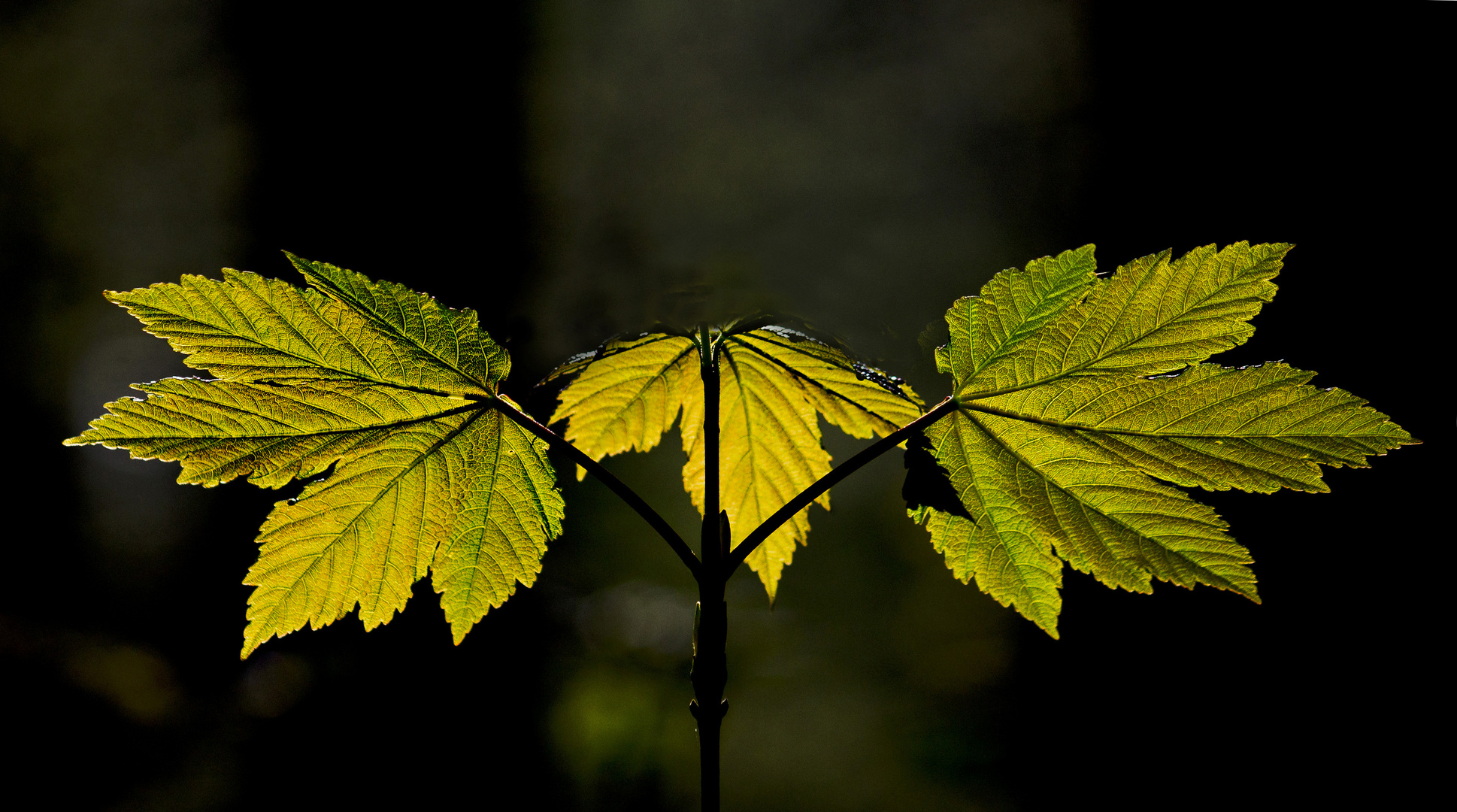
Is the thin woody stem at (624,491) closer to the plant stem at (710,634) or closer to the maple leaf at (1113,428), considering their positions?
the plant stem at (710,634)

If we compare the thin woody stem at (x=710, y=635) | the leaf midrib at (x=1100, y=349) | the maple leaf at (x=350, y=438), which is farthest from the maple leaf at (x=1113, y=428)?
the maple leaf at (x=350, y=438)

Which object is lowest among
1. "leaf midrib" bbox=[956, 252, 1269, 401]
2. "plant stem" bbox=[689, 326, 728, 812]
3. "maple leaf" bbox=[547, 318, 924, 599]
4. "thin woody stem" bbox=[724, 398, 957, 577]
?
"plant stem" bbox=[689, 326, 728, 812]

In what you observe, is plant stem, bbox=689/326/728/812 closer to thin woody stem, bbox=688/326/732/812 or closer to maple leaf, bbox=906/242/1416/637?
thin woody stem, bbox=688/326/732/812

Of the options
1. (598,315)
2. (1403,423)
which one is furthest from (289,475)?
(1403,423)

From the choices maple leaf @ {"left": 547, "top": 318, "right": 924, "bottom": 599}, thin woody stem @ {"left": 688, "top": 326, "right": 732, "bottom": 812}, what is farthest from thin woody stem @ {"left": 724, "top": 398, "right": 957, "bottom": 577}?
maple leaf @ {"left": 547, "top": 318, "right": 924, "bottom": 599}

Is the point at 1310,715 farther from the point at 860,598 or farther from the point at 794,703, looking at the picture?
the point at 794,703
